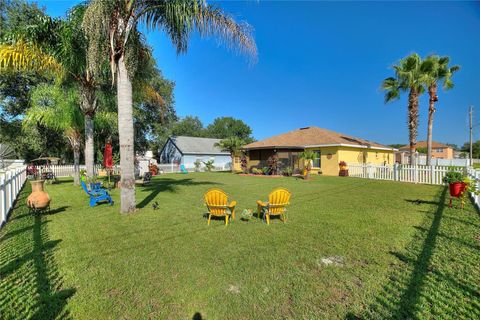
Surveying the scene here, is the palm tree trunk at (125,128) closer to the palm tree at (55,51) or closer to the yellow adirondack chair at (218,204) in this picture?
the palm tree at (55,51)

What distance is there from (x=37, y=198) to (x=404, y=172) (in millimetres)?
19220

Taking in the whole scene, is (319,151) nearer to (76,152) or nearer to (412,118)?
(412,118)

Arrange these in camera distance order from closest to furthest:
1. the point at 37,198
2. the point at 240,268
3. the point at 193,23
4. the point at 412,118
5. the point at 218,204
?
the point at 240,268 < the point at 218,204 < the point at 37,198 < the point at 193,23 < the point at 412,118

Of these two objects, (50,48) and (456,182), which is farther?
(50,48)

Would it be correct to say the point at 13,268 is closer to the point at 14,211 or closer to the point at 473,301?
the point at 14,211

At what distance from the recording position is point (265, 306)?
110 inches

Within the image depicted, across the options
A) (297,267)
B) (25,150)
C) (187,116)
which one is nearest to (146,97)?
(297,267)

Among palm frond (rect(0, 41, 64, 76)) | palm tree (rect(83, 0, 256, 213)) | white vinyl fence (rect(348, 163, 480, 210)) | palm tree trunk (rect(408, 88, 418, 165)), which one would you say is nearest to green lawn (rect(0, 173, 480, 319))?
palm tree (rect(83, 0, 256, 213))

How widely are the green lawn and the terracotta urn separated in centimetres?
41

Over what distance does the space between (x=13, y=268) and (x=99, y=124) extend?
14269 millimetres

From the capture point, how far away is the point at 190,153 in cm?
3369

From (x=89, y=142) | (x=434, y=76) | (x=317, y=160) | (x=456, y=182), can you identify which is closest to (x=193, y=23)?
(x=89, y=142)

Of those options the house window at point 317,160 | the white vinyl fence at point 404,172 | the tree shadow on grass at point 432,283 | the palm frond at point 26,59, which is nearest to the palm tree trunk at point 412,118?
the white vinyl fence at point 404,172

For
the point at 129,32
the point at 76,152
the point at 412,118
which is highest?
the point at 129,32
